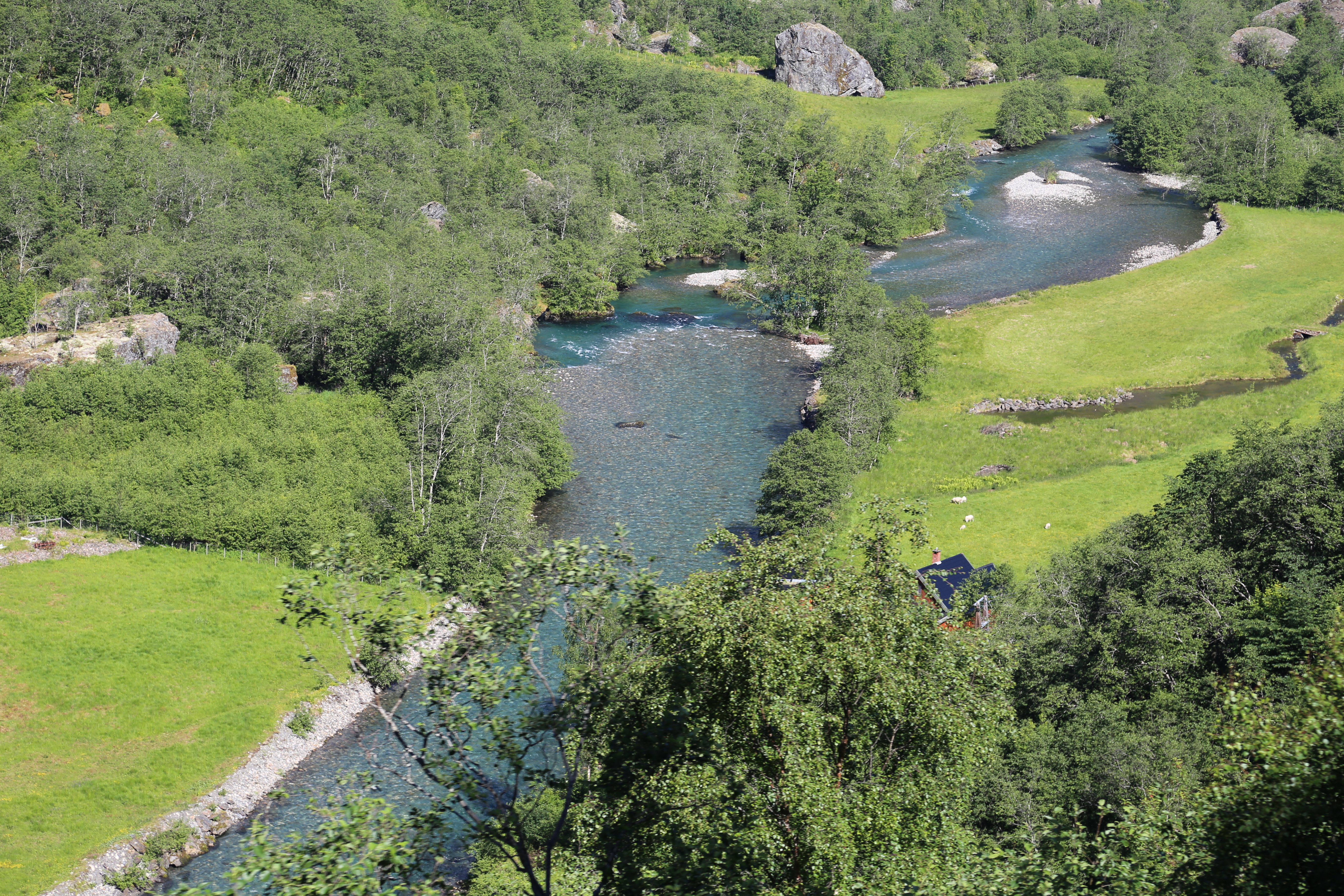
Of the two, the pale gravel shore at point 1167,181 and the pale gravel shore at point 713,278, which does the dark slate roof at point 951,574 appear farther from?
the pale gravel shore at point 1167,181

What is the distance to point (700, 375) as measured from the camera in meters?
93.6

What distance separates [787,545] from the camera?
29.1 metres

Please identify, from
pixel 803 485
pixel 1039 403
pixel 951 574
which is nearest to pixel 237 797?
pixel 803 485

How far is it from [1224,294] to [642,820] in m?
107

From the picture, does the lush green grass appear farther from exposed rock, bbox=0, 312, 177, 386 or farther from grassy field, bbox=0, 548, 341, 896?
grassy field, bbox=0, 548, 341, 896

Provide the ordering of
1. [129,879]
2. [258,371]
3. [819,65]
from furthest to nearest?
[819,65] < [258,371] < [129,879]

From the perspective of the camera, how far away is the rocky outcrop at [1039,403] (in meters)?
83.9

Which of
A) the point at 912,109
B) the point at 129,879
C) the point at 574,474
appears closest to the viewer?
the point at 129,879

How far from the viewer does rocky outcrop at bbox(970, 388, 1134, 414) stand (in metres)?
83.9

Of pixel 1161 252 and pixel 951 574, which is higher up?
pixel 1161 252

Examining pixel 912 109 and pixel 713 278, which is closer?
pixel 713 278

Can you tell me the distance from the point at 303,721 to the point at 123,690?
9.17m

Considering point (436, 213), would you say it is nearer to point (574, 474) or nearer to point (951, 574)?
point (574, 474)

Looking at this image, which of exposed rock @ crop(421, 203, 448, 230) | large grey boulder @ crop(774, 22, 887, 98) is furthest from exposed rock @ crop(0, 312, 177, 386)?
large grey boulder @ crop(774, 22, 887, 98)
